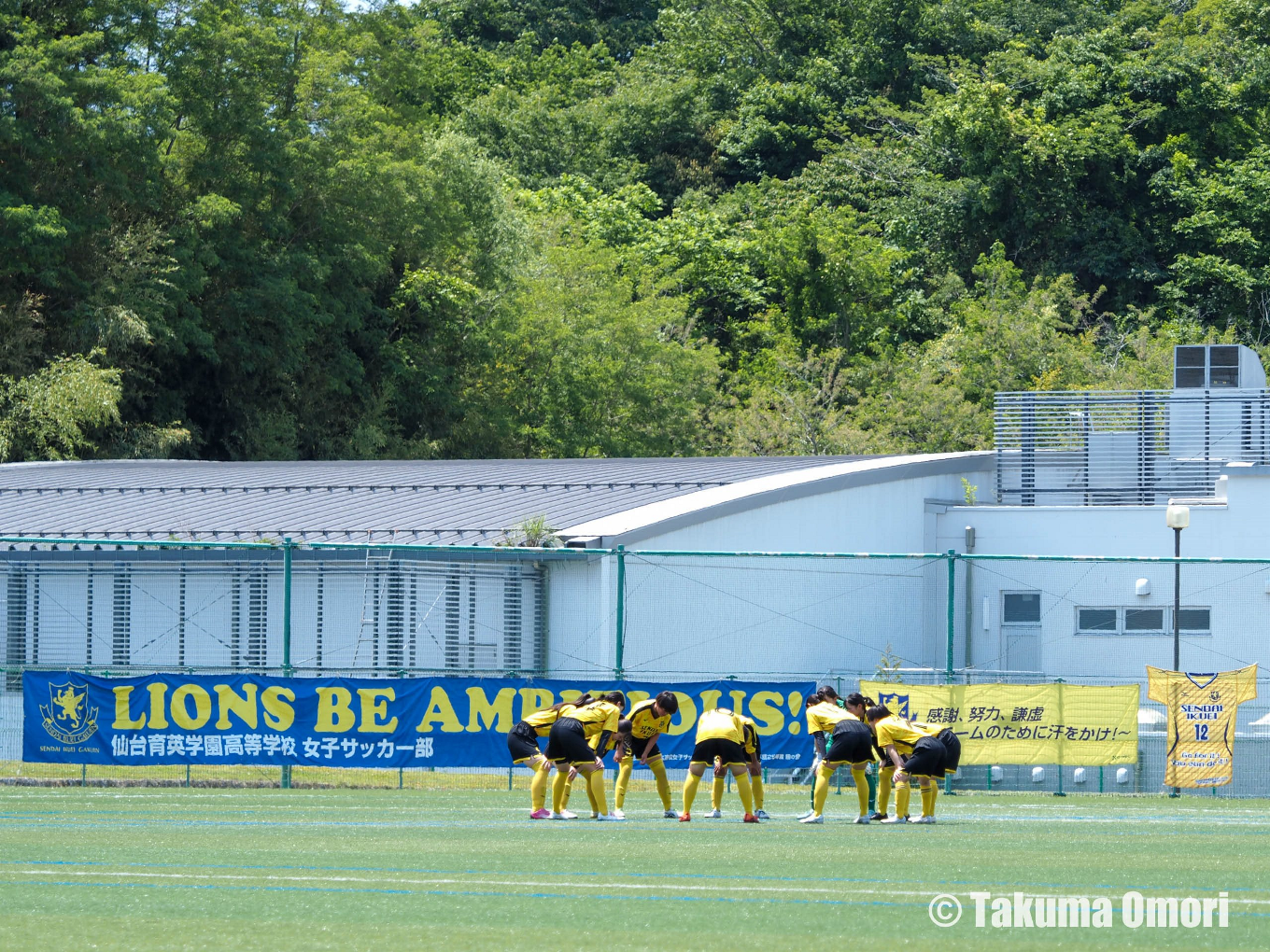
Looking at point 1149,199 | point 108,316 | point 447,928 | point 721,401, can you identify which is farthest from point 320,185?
point 447,928

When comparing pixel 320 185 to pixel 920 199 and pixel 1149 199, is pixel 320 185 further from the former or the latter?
pixel 1149 199

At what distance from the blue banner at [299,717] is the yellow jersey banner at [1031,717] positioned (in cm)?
197

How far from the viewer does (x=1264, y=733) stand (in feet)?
68.4

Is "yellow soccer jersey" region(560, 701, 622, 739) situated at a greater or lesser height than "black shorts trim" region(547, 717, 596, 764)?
greater

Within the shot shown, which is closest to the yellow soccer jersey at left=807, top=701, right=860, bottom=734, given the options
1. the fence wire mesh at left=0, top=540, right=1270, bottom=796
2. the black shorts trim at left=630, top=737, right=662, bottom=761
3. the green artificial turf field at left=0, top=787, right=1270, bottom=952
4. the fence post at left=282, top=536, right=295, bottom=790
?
the green artificial turf field at left=0, top=787, right=1270, bottom=952

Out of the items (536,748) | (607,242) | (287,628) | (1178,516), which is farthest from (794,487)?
(607,242)

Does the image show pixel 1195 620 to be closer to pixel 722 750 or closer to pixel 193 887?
pixel 722 750

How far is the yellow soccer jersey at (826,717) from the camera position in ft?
53.9

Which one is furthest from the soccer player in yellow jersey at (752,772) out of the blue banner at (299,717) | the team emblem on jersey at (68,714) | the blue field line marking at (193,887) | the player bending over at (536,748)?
the team emblem on jersey at (68,714)

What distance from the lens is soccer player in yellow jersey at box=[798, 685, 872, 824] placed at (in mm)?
16281

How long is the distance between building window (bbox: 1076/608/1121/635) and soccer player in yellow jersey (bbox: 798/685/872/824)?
11.6m

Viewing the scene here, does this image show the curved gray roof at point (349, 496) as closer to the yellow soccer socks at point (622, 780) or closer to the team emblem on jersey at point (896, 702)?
the team emblem on jersey at point (896, 702)

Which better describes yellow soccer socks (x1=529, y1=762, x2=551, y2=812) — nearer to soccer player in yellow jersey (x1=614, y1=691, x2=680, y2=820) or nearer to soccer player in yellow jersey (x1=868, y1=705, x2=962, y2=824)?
soccer player in yellow jersey (x1=614, y1=691, x2=680, y2=820)

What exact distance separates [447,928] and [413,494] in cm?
1954
